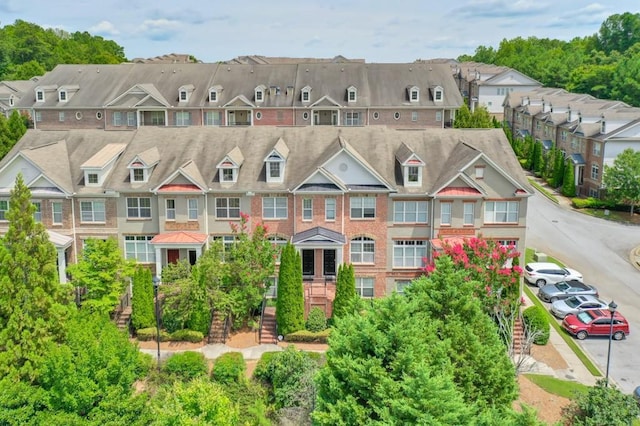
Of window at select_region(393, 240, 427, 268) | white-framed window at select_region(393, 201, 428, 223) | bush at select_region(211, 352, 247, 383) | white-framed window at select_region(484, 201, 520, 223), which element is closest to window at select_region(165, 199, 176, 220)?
bush at select_region(211, 352, 247, 383)

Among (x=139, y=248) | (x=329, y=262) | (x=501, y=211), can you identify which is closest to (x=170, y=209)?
(x=139, y=248)

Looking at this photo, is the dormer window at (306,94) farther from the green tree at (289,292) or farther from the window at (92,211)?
the green tree at (289,292)

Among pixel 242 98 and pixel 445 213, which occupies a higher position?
pixel 242 98

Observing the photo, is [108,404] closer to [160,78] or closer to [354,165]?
[354,165]

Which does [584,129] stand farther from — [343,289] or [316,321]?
[316,321]

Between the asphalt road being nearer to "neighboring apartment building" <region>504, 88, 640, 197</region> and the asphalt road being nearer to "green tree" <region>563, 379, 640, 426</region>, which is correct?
"green tree" <region>563, 379, 640, 426</region>

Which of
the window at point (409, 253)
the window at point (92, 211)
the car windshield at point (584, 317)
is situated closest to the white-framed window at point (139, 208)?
the window at point (92, 211)
